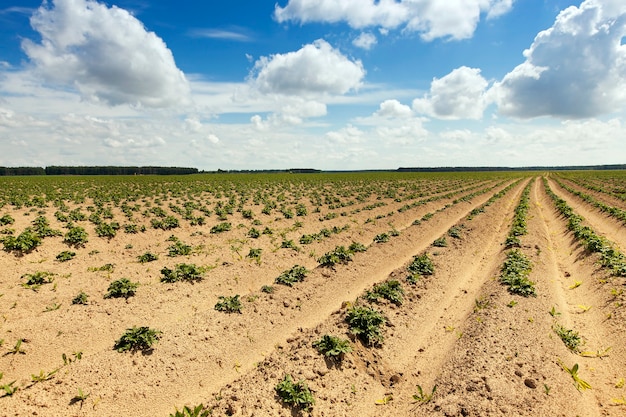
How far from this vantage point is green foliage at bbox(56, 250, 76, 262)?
13.3m

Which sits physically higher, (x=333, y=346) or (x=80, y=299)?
(x=80, y=299)

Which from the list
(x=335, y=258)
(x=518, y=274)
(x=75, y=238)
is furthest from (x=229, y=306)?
(x=75, y=238)

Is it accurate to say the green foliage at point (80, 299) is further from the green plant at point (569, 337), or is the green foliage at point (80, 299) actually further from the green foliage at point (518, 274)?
the green foliage at point (518, 274)

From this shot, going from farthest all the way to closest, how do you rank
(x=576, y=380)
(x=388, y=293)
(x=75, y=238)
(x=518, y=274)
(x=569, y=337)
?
(x=75, y=238) < (x=518, y=274) < (x=388, y=293) < (x=569, y=337) < (x=576, y=380)

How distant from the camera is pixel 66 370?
6.57m

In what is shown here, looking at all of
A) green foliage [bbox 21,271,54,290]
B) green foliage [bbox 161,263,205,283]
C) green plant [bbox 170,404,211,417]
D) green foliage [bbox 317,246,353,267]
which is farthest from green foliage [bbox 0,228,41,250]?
green plant [bbox 170,404,211,417]

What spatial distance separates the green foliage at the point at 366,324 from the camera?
25.9 ft

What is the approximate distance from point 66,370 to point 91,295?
405cm

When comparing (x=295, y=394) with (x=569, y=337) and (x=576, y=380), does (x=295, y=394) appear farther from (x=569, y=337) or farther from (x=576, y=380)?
(x=569, y=337)

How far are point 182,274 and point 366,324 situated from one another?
273 inches

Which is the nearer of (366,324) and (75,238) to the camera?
(366,324)

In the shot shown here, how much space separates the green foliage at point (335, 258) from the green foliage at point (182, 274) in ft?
15.5

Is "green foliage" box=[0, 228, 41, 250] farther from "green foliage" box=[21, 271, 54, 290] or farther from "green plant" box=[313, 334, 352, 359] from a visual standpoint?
"green plant" box=[313, 334, 352, 359]

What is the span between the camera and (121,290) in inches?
392
